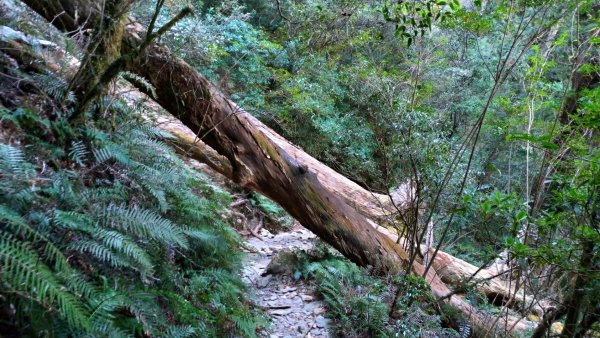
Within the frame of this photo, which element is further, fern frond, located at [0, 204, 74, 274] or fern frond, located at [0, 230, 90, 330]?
fern frond, located at [0, 204, 74, 274]

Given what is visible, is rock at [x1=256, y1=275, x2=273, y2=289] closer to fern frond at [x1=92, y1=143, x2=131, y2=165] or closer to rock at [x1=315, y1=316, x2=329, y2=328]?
rock at [x1=315, y1=316, x2=329, y2=328]

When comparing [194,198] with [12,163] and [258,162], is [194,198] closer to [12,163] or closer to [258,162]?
[258,162]

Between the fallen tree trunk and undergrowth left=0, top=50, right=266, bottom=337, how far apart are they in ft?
1.60

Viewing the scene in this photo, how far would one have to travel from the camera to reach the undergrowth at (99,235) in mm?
2025

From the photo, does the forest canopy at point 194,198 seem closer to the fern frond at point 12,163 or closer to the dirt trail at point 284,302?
the fern frond at point 12,163

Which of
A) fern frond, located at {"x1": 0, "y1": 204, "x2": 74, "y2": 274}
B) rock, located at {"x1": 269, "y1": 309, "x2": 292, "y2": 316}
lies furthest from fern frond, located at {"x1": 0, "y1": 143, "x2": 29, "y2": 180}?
rock, located at {"x1": 269, "y1": 309, "x2": 292, "y2": 316}

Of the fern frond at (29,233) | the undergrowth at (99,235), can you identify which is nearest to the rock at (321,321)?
the undergrowth at (99,235)

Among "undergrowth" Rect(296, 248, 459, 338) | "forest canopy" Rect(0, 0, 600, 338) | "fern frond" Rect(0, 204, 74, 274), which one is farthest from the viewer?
"undergrowth" Rect(296, 248, 459, 338)

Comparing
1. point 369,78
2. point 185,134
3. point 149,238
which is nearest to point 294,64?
point 369,78

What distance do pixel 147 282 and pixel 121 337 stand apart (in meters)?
0.89

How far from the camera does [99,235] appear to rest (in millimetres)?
2543

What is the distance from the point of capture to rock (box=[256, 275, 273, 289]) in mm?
5512

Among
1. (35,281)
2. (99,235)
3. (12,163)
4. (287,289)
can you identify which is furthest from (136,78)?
(287,289)

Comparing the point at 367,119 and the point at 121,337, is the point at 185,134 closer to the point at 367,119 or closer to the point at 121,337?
the point at 367,119
